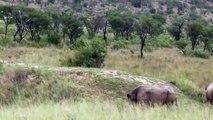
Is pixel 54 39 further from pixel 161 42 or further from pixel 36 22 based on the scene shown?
pixel 161 42

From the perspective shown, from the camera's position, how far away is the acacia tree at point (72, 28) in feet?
162

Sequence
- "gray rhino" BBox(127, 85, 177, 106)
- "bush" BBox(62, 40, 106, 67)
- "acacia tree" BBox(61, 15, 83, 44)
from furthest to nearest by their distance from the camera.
A: "acacia tree" BBox(61, 15, 83, 44) → "bush" BBox(62, 40, 106, 67) → "gray rhino" BBox(127, 85, 177, 106)

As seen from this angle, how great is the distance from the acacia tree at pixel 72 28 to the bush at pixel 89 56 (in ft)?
95.6

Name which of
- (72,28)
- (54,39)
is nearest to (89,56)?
(54,39)

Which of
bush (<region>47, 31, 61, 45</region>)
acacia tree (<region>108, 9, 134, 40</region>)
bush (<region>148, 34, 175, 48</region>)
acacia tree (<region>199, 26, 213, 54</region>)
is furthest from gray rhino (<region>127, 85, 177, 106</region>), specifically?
acacia tree (<region>108, 9, 134, 40</region>)

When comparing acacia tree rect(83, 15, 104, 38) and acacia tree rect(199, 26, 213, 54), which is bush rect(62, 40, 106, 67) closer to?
acacia tree rect(199, 26, 213, 54)

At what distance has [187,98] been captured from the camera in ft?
48.2

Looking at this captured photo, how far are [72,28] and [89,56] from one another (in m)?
30.4

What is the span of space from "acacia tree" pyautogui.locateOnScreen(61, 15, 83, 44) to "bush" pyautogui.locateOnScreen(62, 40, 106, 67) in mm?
29153

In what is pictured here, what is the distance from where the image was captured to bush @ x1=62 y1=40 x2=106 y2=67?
19219 millimetres

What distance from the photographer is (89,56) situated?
1934 centimetres

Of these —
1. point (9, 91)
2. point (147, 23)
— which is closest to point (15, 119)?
point (9, 91)

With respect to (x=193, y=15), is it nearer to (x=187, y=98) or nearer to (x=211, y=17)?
(x=211, y=17)

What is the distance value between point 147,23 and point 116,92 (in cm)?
3454
